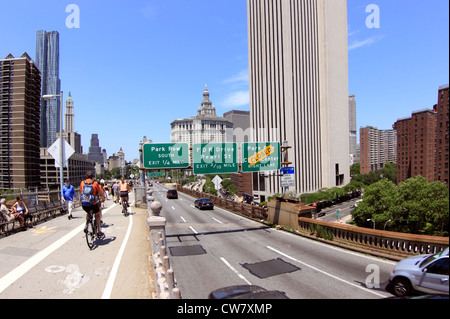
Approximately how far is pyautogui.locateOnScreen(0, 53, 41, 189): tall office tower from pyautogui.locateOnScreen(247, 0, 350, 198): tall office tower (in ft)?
308

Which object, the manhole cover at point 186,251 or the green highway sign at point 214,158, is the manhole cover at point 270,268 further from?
the green highway sign at point 214,158

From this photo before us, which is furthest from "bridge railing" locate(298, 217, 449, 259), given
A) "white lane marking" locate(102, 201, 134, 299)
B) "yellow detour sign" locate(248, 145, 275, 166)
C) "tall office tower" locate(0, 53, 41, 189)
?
"tall office tower" locate(0, 53, 41, 189)

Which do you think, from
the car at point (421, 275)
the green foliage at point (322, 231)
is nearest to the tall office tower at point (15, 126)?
the green foliage at point (322, 231)

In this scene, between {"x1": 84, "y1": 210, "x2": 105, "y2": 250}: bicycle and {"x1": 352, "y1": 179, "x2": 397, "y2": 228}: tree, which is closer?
{"x1": 84, "y1": 210, "x2": 105, "y2": 250}: bicycle

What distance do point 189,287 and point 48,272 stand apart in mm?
3866

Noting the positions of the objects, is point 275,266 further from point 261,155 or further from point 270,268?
point 261,155

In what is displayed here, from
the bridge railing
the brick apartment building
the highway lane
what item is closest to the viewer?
the highway lane

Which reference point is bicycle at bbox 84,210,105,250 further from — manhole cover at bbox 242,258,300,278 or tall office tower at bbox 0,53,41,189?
tall office tower at bbox 0,53,41,189

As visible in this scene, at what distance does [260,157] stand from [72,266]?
14.2m

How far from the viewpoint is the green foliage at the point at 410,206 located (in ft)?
157

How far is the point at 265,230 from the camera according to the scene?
58.1 ft

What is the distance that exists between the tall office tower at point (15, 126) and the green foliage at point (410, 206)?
123208mm

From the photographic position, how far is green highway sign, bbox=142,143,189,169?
17.6m
